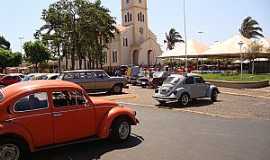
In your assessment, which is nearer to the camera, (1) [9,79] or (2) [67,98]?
(2) [67,98]

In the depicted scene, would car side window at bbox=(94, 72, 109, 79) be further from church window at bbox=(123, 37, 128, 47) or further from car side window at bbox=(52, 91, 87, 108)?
church window at bbox=(123, 37, 128, 47)

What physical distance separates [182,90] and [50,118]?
35.1 feet

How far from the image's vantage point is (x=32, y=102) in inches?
322

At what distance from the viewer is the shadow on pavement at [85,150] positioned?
845 centimetres

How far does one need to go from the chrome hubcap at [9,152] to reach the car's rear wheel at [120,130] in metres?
2.57

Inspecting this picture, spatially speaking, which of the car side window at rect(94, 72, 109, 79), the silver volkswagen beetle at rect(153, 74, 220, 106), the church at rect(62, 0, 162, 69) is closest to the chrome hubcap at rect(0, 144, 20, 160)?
the silver volkswagen beetle at rect(153, 74, 220, 106)

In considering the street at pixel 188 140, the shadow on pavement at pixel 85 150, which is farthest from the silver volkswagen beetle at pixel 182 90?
the shadow on pavement at pixel 85 150

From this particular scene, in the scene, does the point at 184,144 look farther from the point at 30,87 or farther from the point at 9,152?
the point at 9,152

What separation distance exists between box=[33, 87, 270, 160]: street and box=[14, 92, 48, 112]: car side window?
47.8 inches

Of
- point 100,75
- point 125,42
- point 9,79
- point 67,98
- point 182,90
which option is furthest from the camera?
point 125,42

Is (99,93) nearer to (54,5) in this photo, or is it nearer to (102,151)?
(102,151)

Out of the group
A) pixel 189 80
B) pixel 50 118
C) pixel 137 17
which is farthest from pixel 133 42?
pixel 50 118

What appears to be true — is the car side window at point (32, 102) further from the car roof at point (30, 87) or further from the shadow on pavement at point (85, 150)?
the shadow on pavement at point (85, 150)

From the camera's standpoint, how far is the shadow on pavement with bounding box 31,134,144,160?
8.45m
